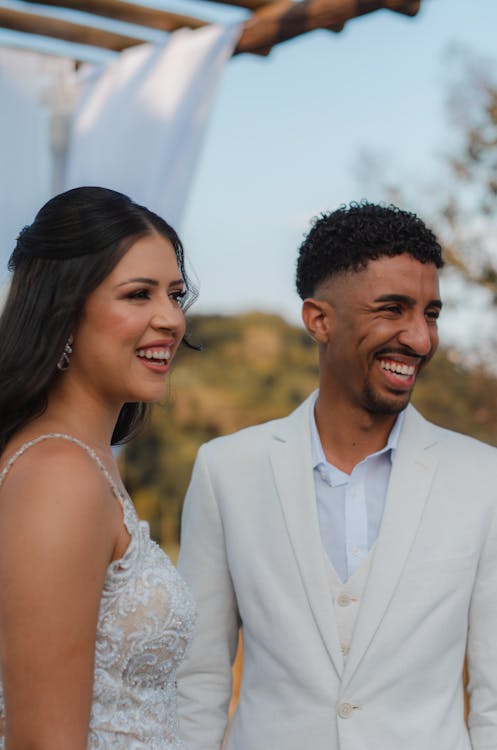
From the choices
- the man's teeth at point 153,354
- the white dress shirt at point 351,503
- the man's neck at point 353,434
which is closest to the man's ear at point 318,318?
the man's neck at point 353,434

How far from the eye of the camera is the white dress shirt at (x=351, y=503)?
99.4 inches

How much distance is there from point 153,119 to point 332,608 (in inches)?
106

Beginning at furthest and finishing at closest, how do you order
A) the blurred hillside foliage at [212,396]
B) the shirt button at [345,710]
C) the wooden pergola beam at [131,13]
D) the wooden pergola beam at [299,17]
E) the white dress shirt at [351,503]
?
the blurred hillside foliage at [212,396] < the wooden pergola beam at [131,13] < the wooden pergola beam at [299,17] < the white dress shirt at [351,503] < the shirt button at [345,710]

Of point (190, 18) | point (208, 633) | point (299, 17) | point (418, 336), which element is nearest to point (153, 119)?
point (190, 18)

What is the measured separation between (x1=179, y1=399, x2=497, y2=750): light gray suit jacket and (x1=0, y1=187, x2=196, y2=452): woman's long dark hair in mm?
844

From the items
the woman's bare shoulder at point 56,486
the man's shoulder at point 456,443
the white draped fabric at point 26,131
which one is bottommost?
the woman's bare shoulder at point 56,486

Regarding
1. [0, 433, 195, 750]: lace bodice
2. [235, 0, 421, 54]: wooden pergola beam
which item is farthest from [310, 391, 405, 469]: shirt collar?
[235, 0, 421, 54]: wooden pergola beam

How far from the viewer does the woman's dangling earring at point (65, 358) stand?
Result: 1.94m

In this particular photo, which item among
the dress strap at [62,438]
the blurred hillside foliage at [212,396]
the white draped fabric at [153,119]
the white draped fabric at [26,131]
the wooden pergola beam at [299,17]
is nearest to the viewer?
the dress strap at [62,438]

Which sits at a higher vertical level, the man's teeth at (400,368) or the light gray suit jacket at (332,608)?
the man's teeth at (400,368)

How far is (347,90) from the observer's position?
15836mm

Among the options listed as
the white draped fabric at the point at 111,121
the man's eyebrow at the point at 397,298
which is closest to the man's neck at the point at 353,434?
the man's eyebrow at the point at 397,298

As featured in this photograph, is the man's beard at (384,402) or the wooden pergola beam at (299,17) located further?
the wooden pergola beam at (299,17)

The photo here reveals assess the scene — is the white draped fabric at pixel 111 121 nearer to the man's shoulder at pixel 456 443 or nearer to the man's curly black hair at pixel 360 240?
the man's curly black hair at pixel 360 240
